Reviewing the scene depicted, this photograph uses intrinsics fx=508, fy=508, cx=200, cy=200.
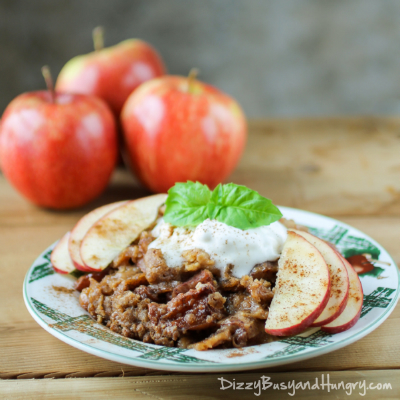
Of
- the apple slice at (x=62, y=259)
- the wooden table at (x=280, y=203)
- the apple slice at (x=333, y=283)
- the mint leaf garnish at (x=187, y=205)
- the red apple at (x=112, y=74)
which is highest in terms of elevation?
the red apple at (x=112, y=74)

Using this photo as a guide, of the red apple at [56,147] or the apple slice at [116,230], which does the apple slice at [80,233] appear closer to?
the apple slice at [116,230]

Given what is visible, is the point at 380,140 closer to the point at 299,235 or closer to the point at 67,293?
the point at 299,235

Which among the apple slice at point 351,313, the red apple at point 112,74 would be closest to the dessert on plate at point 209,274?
the apple slice at point 351,313

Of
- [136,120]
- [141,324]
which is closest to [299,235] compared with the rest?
[141,324]

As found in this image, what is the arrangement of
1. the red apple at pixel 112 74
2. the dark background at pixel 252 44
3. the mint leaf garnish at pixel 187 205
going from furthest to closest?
the dark background at pixel 252 44 < the red apple at pixel 112 74 < the mint leaf garnish at pixel 187 205

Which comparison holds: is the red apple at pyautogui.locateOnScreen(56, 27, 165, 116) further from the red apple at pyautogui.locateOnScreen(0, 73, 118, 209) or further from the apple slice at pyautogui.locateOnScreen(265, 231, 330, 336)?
the apple slice at pyautogui.locateOnScreen(265, 231, 330, 336)

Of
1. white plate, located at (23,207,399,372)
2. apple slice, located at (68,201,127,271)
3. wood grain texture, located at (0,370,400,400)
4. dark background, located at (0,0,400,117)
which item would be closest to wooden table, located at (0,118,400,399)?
wood grain texture, located at (0,370,400,400)

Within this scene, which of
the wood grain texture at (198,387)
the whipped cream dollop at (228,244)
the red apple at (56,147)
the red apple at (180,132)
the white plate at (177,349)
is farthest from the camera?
the red apple at (180,132)
